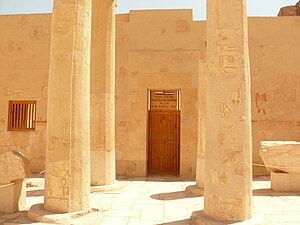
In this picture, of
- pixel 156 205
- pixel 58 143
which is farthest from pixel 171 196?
pixel 58 143

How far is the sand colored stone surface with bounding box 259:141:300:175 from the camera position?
7787 millimetres

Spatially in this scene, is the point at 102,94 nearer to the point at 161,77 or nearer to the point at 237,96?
the point at 161,77

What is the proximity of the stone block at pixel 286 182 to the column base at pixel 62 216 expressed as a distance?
5042 millimetres

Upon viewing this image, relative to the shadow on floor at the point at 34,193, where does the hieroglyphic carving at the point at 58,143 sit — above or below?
above

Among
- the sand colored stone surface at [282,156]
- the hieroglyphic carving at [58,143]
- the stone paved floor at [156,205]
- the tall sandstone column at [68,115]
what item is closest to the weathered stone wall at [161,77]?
the stone paved floor at [156,205]

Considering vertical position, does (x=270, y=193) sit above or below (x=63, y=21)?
below

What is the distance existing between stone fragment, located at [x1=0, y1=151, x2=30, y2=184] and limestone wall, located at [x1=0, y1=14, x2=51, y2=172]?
17.6 ft

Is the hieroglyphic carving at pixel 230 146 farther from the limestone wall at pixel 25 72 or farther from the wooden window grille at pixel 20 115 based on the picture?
the wooden window grille at pixel 20 115

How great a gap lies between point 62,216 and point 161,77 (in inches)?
270

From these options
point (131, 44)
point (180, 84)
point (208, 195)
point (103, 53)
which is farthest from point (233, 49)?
point (131, 44)

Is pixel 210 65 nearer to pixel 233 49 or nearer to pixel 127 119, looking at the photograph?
pixel 233 49

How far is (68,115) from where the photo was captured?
523 cm

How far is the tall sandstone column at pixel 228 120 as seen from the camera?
4574mm

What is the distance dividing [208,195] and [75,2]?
13.7ft
